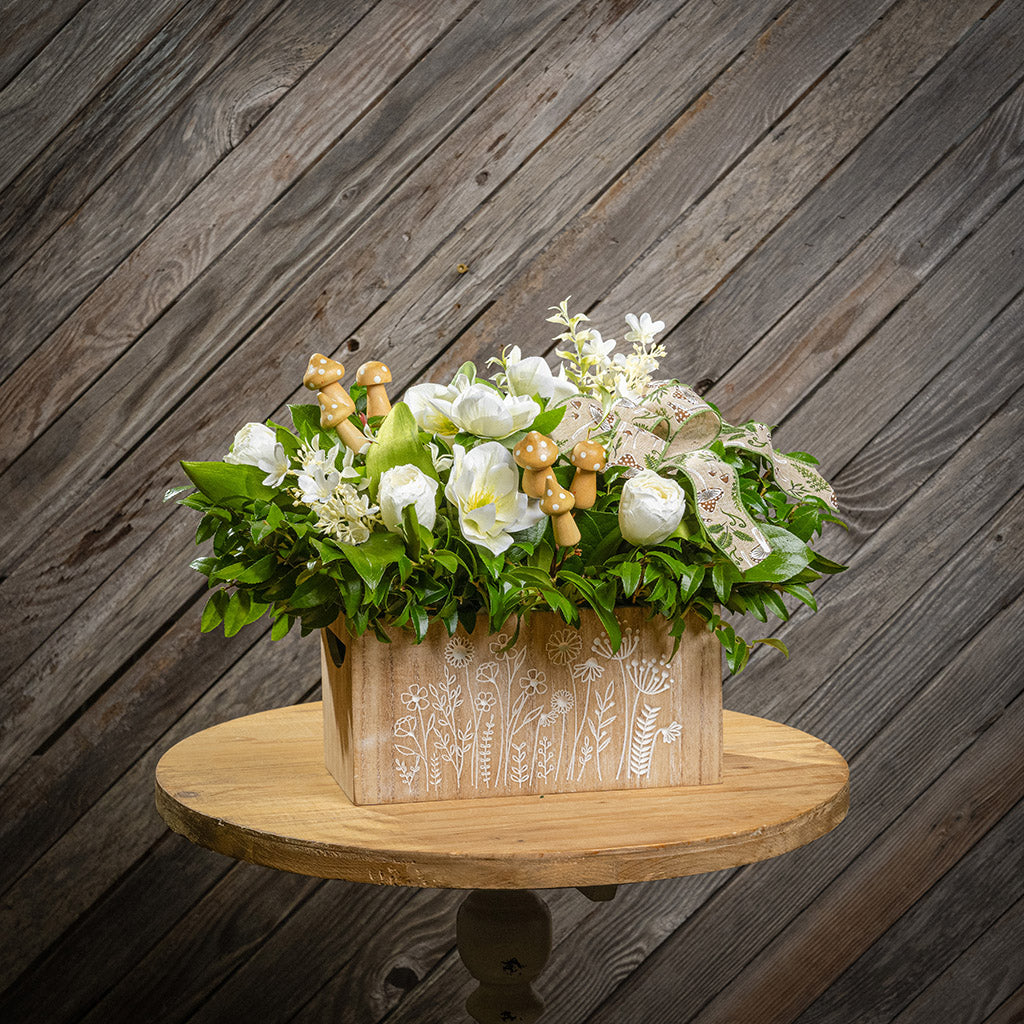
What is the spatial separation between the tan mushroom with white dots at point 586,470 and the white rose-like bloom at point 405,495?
0.40 ft

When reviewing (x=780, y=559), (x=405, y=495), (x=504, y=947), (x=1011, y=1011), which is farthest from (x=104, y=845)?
(x=1011, y=1011)

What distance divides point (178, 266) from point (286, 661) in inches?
25.3

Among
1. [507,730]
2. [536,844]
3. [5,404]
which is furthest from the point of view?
[5,404]

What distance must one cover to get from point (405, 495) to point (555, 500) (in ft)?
0.40

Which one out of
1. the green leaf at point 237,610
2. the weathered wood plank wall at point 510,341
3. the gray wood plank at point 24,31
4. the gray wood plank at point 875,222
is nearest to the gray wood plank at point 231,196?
the weathered wood plank wall at point 510,341

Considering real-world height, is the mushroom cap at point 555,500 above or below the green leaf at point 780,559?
above

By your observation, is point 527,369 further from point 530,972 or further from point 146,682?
point 146,682

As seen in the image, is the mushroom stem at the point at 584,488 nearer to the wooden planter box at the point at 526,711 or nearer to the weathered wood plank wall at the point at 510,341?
the wooden planter box at the point at 526,711

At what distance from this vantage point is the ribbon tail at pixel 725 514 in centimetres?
89

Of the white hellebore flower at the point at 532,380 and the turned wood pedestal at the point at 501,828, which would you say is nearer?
the turned wood pedestal at the point at 501,828

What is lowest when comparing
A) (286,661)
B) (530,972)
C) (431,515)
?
(530,972)

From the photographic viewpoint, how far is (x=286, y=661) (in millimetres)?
1699

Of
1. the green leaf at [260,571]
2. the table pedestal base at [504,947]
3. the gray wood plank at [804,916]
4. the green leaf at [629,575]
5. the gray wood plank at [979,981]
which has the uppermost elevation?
the green leaf at [260,571]

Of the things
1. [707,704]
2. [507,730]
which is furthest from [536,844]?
[707,704]
